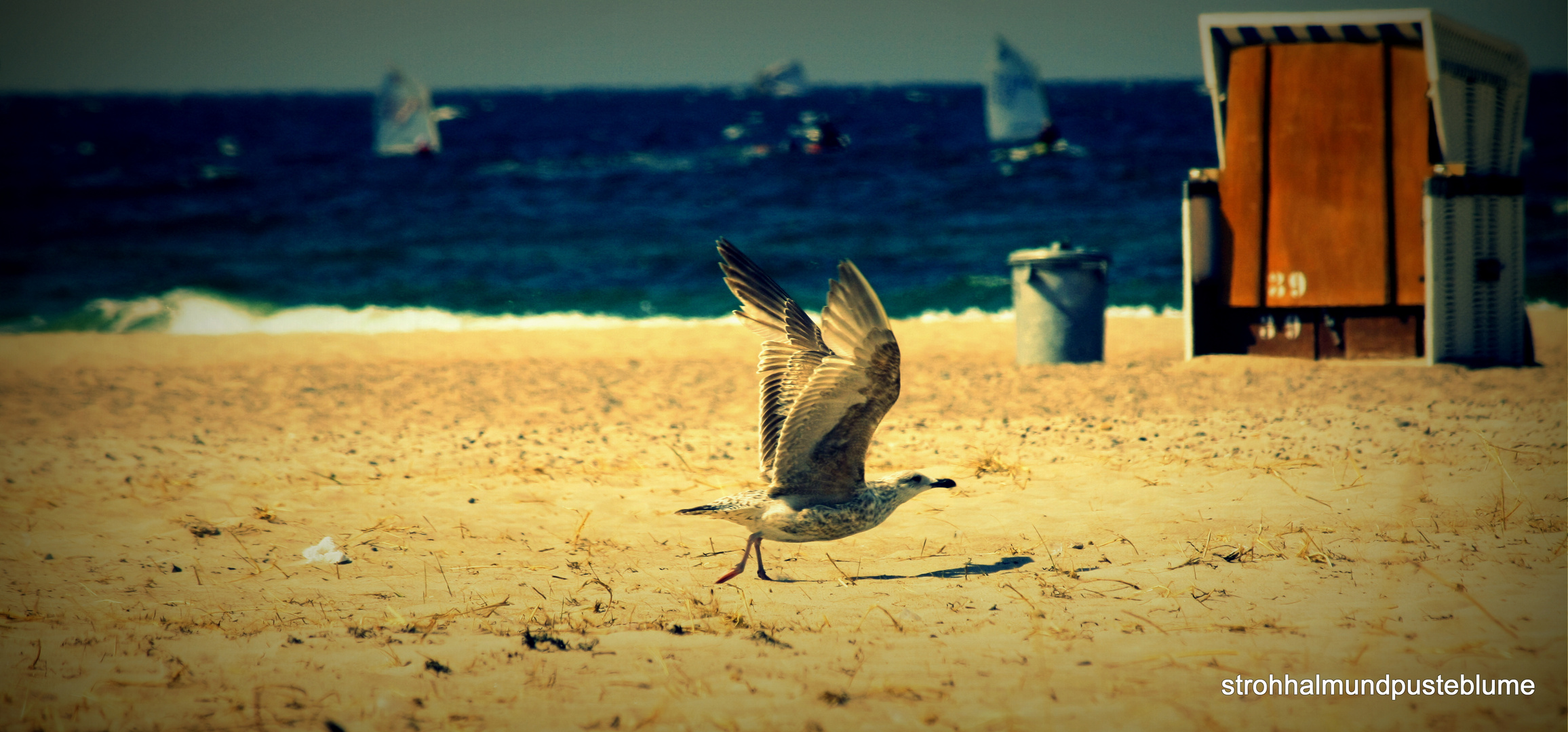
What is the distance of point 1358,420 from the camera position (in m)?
6.70

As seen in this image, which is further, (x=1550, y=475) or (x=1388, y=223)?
(x=1388, y=223)

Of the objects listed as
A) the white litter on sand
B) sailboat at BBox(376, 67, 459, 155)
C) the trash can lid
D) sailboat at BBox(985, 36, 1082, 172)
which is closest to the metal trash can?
the trash can lid

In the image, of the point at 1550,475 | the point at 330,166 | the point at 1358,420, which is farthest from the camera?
the point at 330,166

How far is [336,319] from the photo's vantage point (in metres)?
16.8

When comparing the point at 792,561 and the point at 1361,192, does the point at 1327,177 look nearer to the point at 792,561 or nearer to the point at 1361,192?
the point at 1361,192

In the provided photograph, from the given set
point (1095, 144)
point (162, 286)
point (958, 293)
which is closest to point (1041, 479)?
point (958, 293)

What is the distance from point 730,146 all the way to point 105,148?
25.9 m

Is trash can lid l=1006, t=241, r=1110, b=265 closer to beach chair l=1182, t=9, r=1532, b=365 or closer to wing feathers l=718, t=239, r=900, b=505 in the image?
beach chair l=1182, t=9, r=1532, b=365

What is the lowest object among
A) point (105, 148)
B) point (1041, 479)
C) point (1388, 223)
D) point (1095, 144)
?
point (1041, 479)

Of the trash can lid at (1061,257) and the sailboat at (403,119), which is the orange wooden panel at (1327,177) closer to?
the trash can lid at (1061,257)

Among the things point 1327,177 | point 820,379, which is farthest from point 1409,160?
point 820,379

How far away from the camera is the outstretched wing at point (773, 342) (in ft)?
14.3

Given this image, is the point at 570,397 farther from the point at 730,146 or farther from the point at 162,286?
the point at 730,146

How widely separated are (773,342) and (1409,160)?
7086 millimetres
